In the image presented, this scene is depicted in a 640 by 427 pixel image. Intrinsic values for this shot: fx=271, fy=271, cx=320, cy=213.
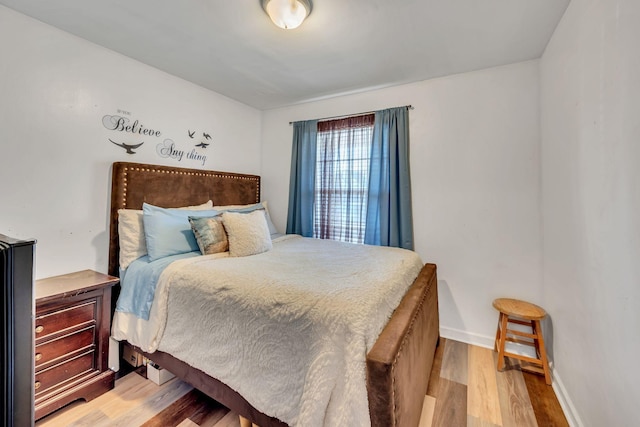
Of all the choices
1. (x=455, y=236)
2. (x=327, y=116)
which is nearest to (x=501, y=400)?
(x=455, y=236)

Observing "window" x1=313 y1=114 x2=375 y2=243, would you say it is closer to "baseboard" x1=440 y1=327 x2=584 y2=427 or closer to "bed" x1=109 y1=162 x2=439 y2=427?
"bed" x1=109 y1=162 x2=439 y2=427

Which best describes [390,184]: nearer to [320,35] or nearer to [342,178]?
[342,178]

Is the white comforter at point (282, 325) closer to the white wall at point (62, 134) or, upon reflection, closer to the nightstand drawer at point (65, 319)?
the nightstand drawer at point (65, 319)

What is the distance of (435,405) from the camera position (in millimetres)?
1683

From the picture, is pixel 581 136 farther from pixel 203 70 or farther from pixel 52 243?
pixel 52 243

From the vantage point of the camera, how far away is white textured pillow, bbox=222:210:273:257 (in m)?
2.10

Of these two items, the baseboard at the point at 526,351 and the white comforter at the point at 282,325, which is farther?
the baseboard at the point at 526,351

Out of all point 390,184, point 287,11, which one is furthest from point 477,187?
point 287,11

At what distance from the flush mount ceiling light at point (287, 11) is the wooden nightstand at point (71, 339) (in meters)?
1.98

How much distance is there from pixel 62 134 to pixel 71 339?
1.37 meters

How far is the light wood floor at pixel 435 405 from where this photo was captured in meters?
1.56

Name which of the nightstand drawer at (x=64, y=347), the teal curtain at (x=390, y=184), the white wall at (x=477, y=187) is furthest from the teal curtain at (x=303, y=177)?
the nightstand drawer at (x=64, y=347)

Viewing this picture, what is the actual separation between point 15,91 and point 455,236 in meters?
3.42

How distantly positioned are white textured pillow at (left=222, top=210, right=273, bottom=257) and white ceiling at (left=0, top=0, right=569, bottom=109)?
1.33 m
